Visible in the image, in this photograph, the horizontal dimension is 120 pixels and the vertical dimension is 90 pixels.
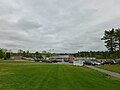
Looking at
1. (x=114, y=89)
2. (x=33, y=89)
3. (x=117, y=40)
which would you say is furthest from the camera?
(x=117, y=40)

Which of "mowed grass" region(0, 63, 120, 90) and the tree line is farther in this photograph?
the tree line

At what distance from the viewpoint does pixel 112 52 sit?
103 metres

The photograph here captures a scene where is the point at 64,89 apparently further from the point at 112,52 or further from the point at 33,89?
the point at 112,52

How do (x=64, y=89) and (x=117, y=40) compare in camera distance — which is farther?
(x=117, y=40)

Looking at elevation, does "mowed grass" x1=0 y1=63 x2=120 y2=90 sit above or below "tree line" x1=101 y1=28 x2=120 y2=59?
below

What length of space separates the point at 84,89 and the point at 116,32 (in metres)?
90.7

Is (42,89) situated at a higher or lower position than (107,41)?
lower

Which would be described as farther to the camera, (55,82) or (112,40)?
(112,40)

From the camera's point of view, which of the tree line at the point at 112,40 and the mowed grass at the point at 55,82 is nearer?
the mowed grass at the point at 55,82

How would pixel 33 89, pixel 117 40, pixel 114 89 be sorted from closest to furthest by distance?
pixel 33 89 < pixel 114 89 < pixel 117 40

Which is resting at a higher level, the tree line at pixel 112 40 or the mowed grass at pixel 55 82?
the tree line at pixel 112 40

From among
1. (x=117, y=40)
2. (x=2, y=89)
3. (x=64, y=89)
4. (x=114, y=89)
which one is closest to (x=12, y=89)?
(x=2, y=89)

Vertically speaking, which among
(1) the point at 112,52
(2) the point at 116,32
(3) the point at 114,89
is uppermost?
(2) the point at 116,32

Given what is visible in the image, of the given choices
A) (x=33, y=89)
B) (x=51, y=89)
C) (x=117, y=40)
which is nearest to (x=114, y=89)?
→ (x=51, y=89)
